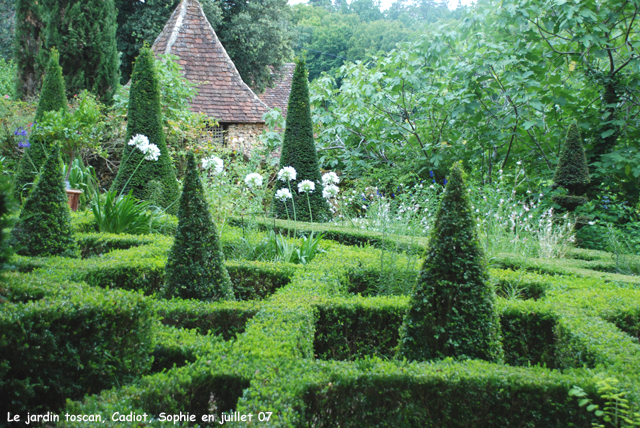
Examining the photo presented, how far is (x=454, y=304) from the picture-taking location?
A: 2.29 meters

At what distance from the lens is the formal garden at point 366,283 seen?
71.7 inches

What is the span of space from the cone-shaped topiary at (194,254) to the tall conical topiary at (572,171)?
19.0 ft

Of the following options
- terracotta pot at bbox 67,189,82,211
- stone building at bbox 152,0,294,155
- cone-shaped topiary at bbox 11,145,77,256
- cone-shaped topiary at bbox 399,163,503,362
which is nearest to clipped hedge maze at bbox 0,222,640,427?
cone-shaped topiary at bbox 399,163,503,362

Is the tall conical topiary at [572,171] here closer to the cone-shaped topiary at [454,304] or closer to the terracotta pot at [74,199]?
the cone-shaped topiary at [454,304]

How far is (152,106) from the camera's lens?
814 cm

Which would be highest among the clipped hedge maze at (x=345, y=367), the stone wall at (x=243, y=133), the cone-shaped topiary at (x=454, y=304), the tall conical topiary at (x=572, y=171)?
the stone wall at (x=243, y=133)

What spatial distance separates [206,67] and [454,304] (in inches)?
586

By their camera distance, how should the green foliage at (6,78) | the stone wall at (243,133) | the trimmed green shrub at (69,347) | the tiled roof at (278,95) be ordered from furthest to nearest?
the tiled roof at (278,95) < the green foliage at (6,78) < the stone wall at (243,133) < the trimmed green shrub at (69,347)

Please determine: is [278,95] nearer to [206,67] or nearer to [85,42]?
[206,67]

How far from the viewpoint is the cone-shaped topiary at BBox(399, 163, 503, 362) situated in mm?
2270

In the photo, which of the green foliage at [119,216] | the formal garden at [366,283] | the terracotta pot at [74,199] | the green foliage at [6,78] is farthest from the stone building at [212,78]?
the green foliage at [119,216]

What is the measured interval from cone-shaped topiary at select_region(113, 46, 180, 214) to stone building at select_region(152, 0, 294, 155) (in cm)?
576

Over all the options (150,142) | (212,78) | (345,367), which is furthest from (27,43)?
(345,367)

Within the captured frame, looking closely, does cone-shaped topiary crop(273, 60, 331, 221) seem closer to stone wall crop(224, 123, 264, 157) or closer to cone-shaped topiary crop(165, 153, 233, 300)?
cone-shaped topiary crop(165, 153, 233, 300)
